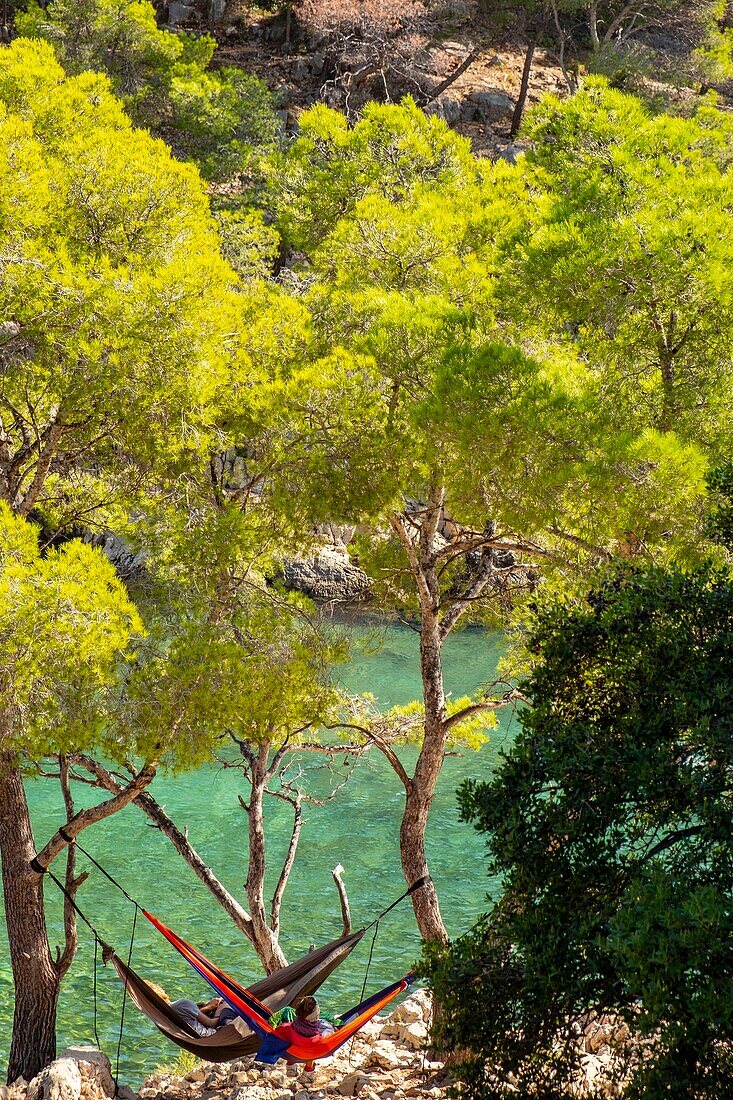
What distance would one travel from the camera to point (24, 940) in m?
5.57

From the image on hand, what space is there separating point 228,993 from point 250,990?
626mm

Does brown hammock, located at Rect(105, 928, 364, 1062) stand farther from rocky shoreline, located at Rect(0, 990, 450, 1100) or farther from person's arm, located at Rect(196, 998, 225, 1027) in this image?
person's arm, located at Rect(196, 998, 225, 1027)

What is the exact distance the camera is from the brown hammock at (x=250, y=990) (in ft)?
16.6

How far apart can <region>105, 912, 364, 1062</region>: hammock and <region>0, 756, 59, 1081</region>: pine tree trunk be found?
62 cm

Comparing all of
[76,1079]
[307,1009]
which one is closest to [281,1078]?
[307,1009]

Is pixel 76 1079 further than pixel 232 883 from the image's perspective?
No

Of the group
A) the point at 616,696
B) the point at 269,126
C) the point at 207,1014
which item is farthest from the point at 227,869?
the point at 269,126

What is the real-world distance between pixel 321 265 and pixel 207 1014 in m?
4.74

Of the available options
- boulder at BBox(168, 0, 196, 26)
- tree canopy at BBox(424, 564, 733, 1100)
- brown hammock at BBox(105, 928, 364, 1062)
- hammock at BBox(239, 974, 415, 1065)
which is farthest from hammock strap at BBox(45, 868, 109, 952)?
boulder at BBox(168, 0, 196, 26)

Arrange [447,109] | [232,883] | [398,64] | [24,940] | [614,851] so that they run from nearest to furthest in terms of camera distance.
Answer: [614,851]
[24,940]
[232,883]
[447,109]
[398,64]

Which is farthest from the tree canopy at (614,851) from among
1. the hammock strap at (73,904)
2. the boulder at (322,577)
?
the boulder at (322,577)

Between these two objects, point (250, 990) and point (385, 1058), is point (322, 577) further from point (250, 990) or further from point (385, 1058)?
point (250, 990)

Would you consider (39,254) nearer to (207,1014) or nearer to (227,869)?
(207,1014)

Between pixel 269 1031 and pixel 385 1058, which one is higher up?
pixel 269 1031
